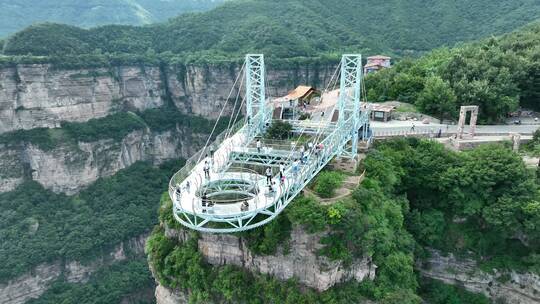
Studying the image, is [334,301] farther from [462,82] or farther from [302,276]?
[462,82]

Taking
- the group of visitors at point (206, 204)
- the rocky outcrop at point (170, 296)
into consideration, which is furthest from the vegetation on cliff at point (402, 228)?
the group of visitors at point (206, 204)

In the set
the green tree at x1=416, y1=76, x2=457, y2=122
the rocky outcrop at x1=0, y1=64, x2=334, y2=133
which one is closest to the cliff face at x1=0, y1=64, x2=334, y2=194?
the rocky outcrop at x1=0, y1=64, x2=334, y2=133

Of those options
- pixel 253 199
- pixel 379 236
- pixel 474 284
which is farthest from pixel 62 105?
pixel 474 284

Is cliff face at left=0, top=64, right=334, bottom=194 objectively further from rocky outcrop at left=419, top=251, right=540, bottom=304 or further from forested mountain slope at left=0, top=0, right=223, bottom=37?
forested mountain slope at left=0, top=0, right=223, bottom=37

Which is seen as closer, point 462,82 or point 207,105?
point 462,82

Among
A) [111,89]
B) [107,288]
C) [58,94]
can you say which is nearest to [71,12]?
[111,89]

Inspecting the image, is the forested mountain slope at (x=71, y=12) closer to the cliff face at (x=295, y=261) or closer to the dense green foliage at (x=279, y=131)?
the dense green foliage at (x=279, y=131)

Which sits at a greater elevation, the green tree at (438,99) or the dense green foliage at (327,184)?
the green tree at (438,99)
